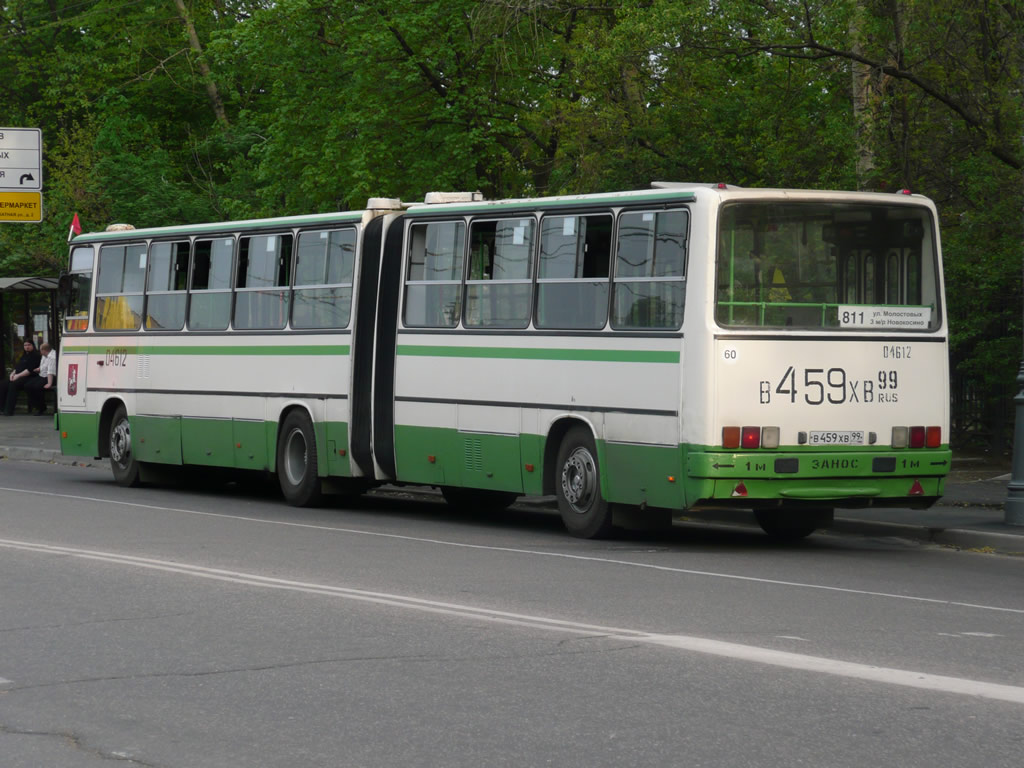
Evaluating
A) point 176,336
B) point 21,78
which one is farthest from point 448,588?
point 21,78

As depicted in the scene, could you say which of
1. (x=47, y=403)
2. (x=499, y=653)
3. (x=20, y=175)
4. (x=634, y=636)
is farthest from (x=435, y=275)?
(x=47, y=403)

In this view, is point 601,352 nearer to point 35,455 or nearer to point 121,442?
point 121,442

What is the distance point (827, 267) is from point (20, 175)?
73.9ft

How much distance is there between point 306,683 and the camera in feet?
25.1

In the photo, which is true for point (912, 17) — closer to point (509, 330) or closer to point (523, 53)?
point (509, 330)

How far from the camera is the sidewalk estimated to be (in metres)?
14.4

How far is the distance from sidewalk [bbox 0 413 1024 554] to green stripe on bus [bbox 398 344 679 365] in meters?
2.67

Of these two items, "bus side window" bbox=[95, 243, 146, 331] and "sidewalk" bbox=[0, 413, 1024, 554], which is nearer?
"sidewalk" bbox=[0, 413, 1024, 554]

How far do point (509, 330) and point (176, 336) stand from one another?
6097 mm

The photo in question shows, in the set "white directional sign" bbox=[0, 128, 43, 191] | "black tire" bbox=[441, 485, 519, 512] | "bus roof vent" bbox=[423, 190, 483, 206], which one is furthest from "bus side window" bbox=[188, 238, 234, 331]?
"white directional sign" bbox=[0, 128, 43, 191]

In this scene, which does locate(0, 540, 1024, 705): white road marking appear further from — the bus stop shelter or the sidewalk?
the bus stop shelter

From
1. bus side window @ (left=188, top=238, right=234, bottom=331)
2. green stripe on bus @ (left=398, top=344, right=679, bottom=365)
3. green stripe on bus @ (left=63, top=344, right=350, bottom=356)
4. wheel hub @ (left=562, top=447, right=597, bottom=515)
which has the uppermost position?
bus side window @ (left=188, top=238, right=234, bottom=331)

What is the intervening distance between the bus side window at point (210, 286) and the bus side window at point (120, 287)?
125 cm

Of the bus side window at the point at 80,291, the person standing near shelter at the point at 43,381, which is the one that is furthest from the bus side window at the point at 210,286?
the person standing near shelter at the point at 43,381
